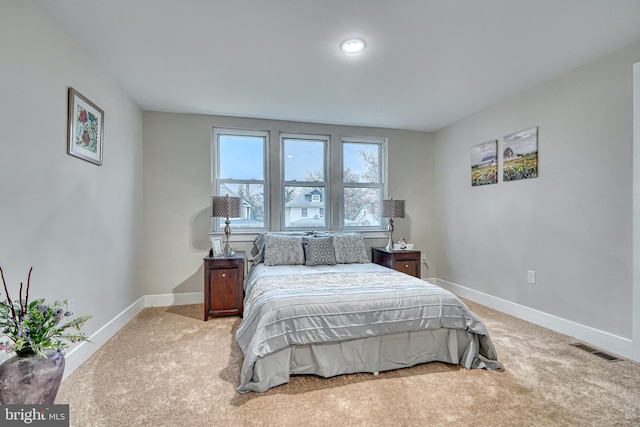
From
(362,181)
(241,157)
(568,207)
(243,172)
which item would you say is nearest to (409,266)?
(362,181)

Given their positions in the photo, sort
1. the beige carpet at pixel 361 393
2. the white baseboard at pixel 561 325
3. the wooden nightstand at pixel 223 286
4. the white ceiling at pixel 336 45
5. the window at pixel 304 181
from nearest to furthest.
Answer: the beige carpet at pixel 361 393, the white ceiling at pixel 336 45, the white baseboard at pixel 561 325, the wooden nightstand at pixel 223 286, the window at pixel 304 181

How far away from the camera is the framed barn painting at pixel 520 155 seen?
3215 millimetres

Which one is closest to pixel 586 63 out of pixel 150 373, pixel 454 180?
pixel 454 180

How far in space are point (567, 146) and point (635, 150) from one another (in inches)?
21.1

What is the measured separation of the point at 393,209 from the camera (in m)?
4.18

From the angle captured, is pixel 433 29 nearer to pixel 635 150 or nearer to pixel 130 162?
pixel 635 150

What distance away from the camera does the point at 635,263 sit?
239cm

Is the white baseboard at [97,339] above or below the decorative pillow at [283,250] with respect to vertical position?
below

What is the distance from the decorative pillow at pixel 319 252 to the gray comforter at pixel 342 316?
977 mm

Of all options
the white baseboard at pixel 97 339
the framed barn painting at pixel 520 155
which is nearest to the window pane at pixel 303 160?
the framed barn painting at pixel 520 155

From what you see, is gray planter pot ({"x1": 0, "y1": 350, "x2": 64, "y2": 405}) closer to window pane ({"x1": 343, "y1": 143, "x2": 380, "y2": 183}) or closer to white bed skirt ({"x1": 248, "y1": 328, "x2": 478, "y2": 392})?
white bed skirt ({"x1": 248, "y1": 328, "x2": 478, "y2": 392})

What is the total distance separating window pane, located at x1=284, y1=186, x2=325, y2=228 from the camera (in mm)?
4371

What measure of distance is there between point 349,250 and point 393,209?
935 millimetres

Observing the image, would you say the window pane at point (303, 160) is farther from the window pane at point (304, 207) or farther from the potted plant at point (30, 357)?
the potted plant at point (30, 357)
